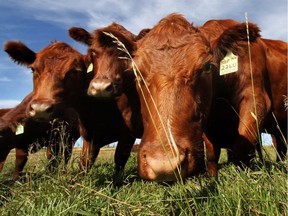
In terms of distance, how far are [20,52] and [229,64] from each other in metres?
4.69

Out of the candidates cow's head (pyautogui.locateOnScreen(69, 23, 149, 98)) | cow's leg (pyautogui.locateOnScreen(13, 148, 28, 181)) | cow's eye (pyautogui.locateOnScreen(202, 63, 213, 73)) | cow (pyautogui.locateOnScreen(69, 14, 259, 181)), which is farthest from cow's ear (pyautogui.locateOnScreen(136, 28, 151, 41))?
cow's leg (pyautogui.locateOnScreen(13, 148, 28, 181))

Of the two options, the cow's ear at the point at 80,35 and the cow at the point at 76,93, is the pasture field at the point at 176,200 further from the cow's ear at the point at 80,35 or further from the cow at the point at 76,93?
the cow's ear at the point at 80,35

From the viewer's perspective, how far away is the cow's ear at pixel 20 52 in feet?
23.9

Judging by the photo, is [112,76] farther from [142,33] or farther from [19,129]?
[19,129]

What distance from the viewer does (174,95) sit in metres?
3.28

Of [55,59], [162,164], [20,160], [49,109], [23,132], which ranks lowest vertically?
[20,160]

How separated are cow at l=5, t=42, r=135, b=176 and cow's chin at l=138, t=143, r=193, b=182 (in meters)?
3.80

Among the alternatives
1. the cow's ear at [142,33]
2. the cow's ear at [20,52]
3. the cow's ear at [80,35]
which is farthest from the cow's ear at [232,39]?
the cow's ear at [20,52]

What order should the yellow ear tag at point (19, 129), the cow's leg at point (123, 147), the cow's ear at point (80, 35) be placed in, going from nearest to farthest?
the cow's leg at point (123, 147)
the cow's ear at point (80, 35)
the yellow ear tag at point (19, 129)

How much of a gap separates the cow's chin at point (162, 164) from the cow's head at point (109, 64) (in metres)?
2.12

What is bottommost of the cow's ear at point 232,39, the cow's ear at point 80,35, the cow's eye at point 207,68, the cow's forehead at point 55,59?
the cow's eye at point 207,68

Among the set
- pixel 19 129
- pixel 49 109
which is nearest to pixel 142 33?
pixel 49 109

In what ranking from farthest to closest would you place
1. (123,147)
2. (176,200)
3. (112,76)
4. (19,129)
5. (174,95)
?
(19,129)
(123,147)
(112,76)
(174,95)
(176,200)

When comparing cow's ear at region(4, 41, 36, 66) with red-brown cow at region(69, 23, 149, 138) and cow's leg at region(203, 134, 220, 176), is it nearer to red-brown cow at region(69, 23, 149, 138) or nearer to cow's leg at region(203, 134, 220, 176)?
red-brown cow at region(69, 23, 149, 138)
